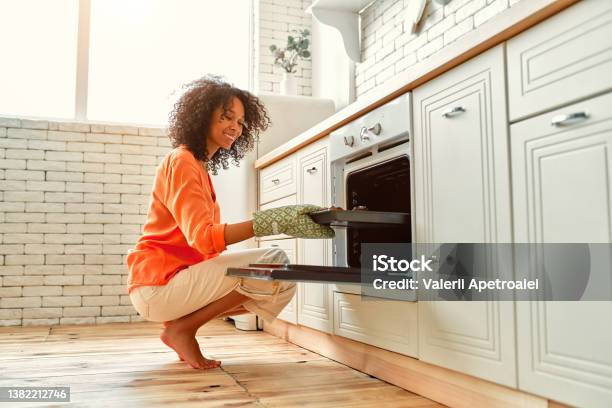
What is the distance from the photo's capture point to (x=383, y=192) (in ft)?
7.34

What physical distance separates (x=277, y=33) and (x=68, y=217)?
6.61 feet

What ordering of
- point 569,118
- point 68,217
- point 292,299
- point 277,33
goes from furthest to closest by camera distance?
point 277,33
point 68,217
point 292,299
point 569,118

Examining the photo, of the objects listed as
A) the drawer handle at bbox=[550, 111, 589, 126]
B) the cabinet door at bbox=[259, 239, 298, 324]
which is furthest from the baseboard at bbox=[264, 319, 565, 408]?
the drawer handle at bbox=[550, 111, 589, 126]

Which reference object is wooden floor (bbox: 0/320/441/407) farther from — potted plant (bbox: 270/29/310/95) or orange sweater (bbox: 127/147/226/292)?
potted plant (bbox: 270/29/310/95)

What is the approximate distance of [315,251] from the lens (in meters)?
2.59

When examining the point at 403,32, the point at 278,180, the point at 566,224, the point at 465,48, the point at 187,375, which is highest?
the point at 403,32

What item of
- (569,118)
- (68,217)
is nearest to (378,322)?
(569,118)

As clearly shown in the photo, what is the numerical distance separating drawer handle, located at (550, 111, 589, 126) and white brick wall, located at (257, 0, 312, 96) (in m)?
3.36

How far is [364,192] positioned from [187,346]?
2.97 ft

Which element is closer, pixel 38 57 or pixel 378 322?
pixel 378 322

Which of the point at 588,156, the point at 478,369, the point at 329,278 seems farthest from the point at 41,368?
the point at 588,156

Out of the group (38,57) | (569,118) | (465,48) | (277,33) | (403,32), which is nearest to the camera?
(569,118)

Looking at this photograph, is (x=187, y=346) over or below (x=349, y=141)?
below

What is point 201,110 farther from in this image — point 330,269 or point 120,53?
point 120,53
